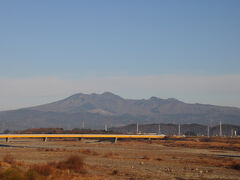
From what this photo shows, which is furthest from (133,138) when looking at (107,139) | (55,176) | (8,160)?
(55,176)

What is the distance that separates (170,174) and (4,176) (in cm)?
1750

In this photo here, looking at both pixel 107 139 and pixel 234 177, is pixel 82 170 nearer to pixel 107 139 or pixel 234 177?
pixel 234 177

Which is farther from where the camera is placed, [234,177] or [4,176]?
[234,177]

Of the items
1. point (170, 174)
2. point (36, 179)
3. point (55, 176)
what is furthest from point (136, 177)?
point (36, 179)

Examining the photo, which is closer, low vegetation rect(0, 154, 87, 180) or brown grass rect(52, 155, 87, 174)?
low vegetation rect(0, 154, 87, 180)

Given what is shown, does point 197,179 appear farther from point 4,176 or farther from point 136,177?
point 4,176

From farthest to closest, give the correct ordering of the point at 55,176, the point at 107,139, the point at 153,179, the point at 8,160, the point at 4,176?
the point at 107,139 < the point at 8,160 < the point at 153,179 < the point at 55,176 < the point at 4,176

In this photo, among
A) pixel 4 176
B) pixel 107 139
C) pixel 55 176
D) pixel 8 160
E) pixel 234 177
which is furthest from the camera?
pixel 107 139

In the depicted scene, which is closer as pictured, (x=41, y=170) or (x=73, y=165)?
(x=41, y=170)

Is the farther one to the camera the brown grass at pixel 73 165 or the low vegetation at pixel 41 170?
the brown grass at pixel 73 165

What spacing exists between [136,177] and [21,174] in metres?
11.9

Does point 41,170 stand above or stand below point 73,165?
above

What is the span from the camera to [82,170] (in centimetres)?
3816

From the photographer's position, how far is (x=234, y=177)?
37.0 meters
